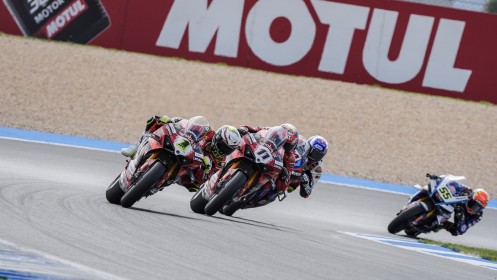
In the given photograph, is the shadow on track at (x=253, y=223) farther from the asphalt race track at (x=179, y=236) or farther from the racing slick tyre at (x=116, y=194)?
the racing slick tyre at (x=116, y=194)

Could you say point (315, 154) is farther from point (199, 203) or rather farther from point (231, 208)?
point (199, 203)

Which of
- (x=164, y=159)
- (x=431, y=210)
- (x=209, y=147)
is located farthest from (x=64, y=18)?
(x=164, y=159)

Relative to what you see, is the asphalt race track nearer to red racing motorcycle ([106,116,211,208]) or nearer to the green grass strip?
red racing motorcycle ([106,116,211,208])

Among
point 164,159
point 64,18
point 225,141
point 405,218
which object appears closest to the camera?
point 164,159

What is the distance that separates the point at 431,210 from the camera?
41.7 feet

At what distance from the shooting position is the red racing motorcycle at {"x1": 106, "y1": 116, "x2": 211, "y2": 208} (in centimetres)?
938

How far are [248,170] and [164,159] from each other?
0.94m

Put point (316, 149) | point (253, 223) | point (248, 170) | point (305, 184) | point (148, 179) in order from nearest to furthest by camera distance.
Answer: point (148, 179) → point (248, 170) → point (253, 223) → point (316, 149) → point (305, 184)

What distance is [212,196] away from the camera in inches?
408

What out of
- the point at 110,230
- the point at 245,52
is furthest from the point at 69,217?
the point at 245,52

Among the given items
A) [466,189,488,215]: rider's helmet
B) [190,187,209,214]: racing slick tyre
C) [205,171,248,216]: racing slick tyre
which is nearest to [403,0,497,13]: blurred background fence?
[466,189,488,215]: rider's helmet

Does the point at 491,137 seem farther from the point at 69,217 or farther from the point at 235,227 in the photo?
the point at 69,217

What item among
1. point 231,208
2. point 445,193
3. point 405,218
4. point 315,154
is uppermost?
point 315,154

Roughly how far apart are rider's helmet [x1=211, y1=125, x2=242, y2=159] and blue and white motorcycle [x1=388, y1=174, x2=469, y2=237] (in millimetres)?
3281
